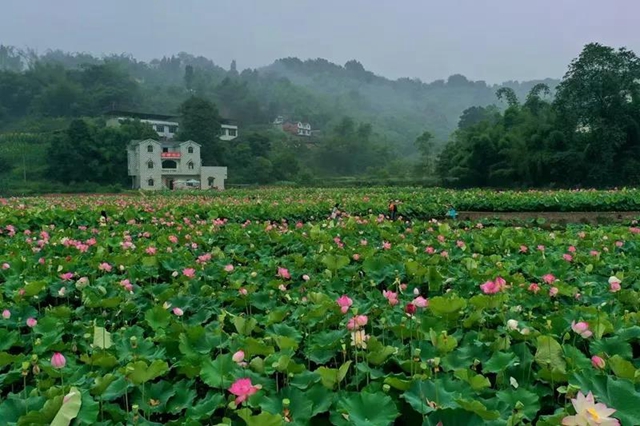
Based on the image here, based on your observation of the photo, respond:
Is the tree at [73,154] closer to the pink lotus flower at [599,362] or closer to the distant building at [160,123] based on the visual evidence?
the distant building at [160,123]

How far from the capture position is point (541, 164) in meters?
31.3

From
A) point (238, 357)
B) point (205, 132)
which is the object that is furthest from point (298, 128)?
point (238, 357)

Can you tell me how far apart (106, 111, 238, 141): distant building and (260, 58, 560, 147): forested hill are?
35396 millimetres

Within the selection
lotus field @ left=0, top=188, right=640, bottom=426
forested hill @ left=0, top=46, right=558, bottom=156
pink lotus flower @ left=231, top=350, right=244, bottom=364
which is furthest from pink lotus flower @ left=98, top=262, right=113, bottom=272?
forested hill @ left=0, top=46, right=558, bottom=156

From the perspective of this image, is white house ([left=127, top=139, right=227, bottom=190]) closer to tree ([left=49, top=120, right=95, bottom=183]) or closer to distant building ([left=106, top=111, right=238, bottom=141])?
tree ([left=49, top=120, right=95, bottom=183])

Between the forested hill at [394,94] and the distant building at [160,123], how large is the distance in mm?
35396

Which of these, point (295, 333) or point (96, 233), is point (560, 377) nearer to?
point (295, 333)

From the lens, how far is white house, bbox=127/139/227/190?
42.2 m

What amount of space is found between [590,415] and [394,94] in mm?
153731

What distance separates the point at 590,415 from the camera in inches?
52.2

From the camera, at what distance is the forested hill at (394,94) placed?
10319cm

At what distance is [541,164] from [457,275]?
99.3ft

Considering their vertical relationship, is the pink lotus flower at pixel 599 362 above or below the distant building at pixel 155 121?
below

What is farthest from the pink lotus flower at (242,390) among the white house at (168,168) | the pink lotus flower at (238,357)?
the white house at (168,168)
